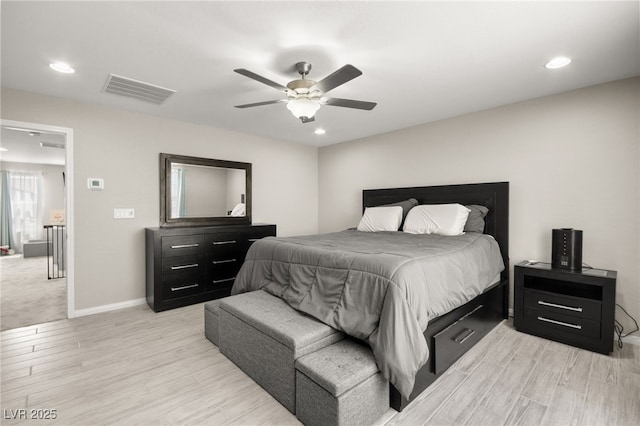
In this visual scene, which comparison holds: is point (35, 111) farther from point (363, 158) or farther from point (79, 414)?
point (363, 158)

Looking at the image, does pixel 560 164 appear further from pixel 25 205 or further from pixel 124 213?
pixel 25 205

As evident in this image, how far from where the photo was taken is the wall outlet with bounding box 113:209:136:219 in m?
3.47

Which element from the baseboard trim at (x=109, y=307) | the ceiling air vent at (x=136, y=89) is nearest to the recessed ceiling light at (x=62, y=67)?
the ceiling air vent at (x=136, y=89)

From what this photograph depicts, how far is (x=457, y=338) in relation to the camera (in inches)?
85.3

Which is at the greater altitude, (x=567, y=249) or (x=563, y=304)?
(x=567, y=249)

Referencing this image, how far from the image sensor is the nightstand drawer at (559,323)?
7.99 feet

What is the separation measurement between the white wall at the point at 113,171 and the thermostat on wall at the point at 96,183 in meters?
0.05

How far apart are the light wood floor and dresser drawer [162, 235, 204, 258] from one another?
3.21 ft

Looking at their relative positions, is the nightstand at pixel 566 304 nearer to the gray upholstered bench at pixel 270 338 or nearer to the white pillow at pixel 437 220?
the white pillow at pixel 437 220

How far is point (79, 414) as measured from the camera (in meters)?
1.70

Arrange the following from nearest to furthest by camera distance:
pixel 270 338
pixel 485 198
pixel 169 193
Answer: pixel 270 338
pixel 485 198
pixel 169 193

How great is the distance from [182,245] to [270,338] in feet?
7.14


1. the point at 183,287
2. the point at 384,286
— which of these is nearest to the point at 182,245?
the point at 183,287

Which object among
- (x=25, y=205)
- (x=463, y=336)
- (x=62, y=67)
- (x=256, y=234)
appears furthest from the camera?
(x=25, y=205)
